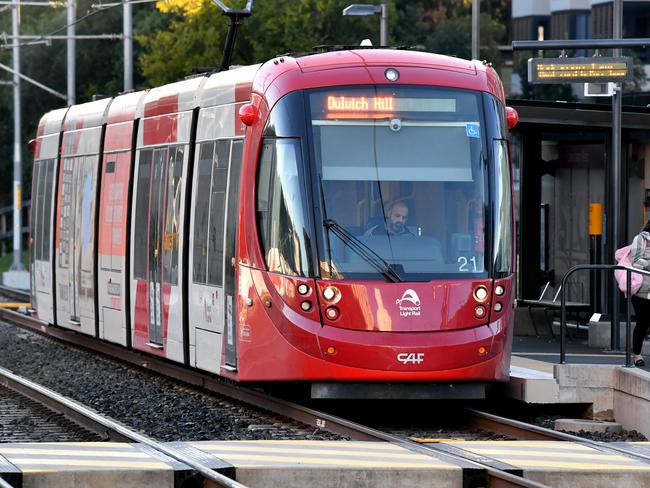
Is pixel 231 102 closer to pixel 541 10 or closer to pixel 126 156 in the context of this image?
pixel 126 156

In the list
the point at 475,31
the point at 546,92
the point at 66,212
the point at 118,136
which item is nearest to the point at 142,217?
the point at 118,136

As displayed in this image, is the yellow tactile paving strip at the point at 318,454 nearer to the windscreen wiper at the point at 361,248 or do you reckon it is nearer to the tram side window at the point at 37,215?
the windscreen wiper at the point at 361,248

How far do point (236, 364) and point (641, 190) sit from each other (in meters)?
8.26

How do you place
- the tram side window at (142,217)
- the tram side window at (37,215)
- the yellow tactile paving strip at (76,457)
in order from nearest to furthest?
the yellow tactile paving strip at (76,457) < the tram side window at (142,217) < the tram side window at (37,215)

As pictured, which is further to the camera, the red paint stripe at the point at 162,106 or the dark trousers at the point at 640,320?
the red paint stripe at the point at 162,106

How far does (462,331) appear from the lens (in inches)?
551

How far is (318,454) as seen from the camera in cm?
1154

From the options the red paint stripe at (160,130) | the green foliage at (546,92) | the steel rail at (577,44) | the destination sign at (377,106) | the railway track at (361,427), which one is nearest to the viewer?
the railway track at (361,427)

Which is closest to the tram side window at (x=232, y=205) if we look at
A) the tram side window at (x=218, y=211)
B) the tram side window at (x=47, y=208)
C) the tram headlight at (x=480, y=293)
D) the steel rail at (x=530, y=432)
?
the tram side window at (x=218, y=211)

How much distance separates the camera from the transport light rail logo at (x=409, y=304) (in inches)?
543

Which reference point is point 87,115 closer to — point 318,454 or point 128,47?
point 318,454

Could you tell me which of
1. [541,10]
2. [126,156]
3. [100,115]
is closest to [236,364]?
[126,156]

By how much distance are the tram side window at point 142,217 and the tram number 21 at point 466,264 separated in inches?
205

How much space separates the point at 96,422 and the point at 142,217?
17.4 ft
